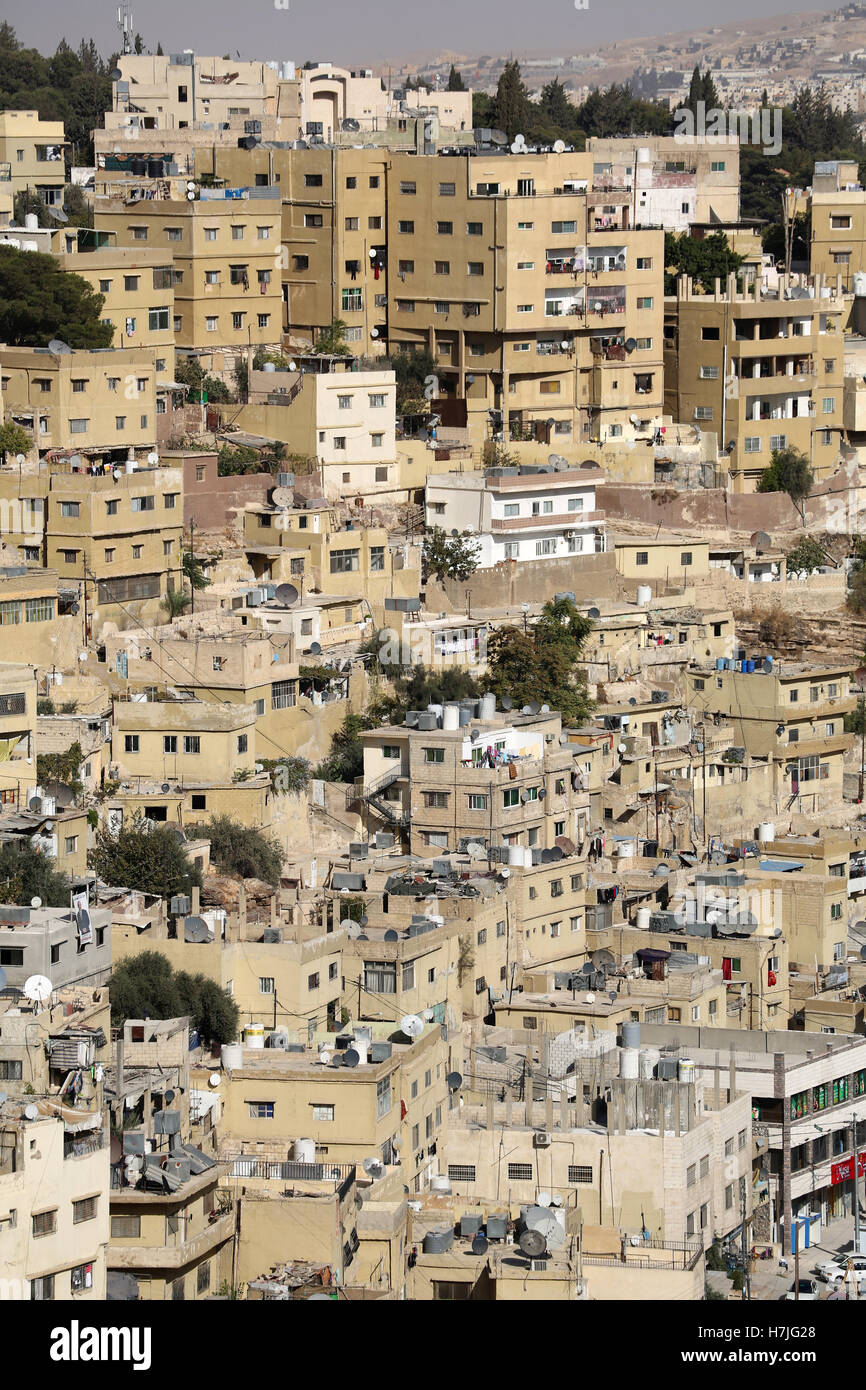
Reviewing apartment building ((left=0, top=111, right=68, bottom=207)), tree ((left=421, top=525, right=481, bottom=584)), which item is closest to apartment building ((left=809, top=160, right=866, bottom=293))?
apartment building ((left=0, top=111, right=68, bottom=207))

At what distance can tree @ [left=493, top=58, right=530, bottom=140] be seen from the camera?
4634 cm

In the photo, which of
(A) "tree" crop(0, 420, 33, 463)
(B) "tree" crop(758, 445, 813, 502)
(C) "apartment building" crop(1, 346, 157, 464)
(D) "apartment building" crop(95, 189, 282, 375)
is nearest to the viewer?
(A) "tree" crop(0, 420, 33, 463)

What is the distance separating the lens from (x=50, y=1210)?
14.8 m

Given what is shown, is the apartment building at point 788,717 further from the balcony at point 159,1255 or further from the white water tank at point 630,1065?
the balcony at point 159,1255

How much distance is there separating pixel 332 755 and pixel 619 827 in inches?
116

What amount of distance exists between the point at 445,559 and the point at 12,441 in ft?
15.6

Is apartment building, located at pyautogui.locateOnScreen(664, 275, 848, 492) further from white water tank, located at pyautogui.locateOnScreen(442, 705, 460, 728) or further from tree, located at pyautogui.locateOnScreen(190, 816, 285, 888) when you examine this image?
tree, located at pyautogui.locateOnScreen(190, 816, 285, 888)

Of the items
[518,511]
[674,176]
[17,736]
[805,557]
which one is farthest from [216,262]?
[17,736]

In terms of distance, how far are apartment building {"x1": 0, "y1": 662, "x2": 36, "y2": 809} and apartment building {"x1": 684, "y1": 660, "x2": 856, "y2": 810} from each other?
27.9 ft

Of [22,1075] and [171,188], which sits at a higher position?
[171,188]

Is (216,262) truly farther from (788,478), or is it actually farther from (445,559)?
(788,478)

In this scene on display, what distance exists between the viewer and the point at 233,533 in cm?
2991

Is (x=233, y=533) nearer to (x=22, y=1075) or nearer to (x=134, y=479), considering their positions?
(x=134, y=479)
